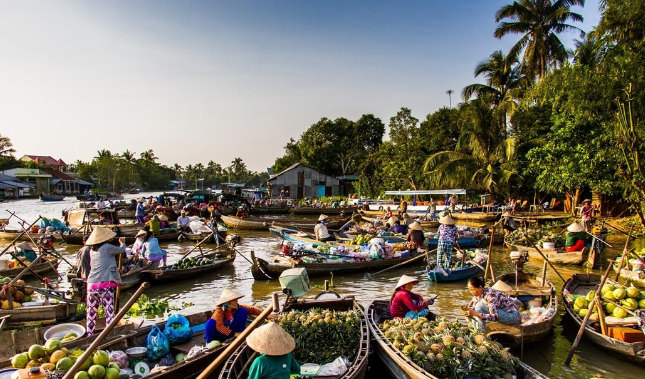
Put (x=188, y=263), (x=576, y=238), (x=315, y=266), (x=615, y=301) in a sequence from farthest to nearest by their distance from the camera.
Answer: (x=576, y=238) < (x=188, y=263) < (x=315, y=266) < (x=615, y=301)

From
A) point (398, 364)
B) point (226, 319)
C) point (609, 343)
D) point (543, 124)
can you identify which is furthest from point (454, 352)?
point (543, 124)

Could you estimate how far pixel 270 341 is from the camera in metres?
3.74

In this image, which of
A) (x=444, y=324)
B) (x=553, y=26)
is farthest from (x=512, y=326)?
(x=553, y=26)

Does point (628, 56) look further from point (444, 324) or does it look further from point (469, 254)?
point (444, 324)

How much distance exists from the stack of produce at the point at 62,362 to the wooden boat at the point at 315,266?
6375 mm

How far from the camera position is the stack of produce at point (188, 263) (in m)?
11.2

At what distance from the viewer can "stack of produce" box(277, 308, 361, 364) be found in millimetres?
5520

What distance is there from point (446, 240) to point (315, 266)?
3.60m

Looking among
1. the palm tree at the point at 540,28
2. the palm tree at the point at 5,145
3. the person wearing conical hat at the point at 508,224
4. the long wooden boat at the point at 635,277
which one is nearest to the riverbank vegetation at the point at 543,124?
the palm tree at the point at 540,28

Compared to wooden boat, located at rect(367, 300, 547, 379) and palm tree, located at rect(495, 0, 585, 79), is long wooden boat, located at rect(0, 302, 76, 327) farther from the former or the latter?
palm tree, located at rect(495, 0, 585, 79)

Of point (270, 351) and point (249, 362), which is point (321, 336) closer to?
point (249, 362)

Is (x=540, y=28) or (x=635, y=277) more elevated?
(x=540, y=28)

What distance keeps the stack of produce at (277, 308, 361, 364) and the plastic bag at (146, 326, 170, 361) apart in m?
1.55

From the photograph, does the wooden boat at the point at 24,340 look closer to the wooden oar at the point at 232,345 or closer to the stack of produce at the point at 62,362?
the stack of produce at the point at 62,362
